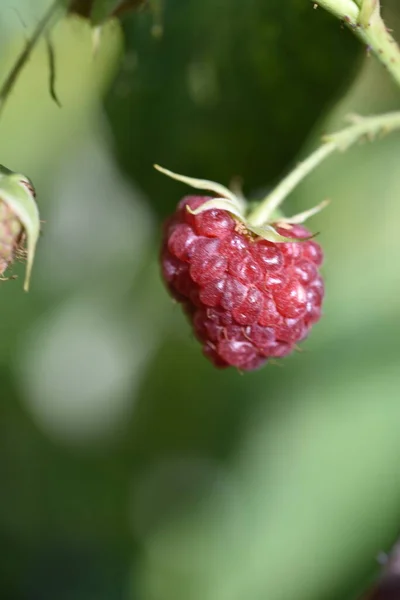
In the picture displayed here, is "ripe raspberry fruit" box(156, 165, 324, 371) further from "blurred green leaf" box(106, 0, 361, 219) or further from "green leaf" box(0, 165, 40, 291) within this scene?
"blurred green leaf" box(106, 0, 361, 219)

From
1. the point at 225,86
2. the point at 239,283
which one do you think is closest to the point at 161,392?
the point at 225,86

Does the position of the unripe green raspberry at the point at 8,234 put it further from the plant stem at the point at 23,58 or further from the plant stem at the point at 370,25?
the plant stem at the point at 370,25

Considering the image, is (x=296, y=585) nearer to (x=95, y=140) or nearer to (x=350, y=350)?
(x=350, y=350)

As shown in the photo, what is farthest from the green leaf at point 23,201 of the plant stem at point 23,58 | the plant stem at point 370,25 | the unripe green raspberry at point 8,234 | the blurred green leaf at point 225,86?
the blurred green leaf at point 225,86

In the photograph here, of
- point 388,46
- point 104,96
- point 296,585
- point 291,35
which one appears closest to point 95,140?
point 104,96

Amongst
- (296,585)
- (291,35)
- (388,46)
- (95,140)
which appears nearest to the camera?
(388,46)

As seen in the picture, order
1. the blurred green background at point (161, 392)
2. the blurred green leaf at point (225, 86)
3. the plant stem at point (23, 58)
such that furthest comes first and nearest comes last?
the blurred green background at point (161, 392) → the blurred green leaf at point (225, 86) → the plant stem at point (23, 58)
